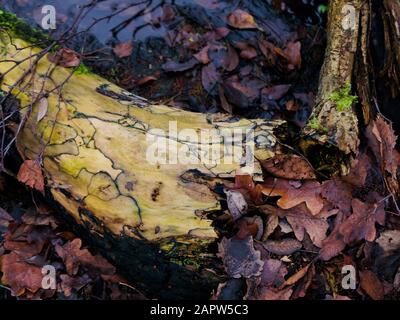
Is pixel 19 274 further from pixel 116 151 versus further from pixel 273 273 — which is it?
pixel 273 273

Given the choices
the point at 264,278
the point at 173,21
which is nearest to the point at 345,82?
the point at 264,278

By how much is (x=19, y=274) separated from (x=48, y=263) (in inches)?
7.2

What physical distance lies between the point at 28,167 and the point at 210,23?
2015mm

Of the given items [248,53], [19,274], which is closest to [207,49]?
[248,53]

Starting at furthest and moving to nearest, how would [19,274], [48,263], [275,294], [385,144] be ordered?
[48,263], [19,274], [385,144], [275,294]

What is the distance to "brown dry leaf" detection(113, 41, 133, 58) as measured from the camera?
354cm

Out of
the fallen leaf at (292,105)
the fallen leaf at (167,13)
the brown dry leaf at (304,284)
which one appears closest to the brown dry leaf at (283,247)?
the brown dry leaf at (304,284)

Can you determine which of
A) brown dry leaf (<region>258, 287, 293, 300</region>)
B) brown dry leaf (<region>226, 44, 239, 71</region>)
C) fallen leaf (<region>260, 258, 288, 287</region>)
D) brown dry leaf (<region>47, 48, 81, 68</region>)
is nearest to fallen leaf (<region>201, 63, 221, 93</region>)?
brown dry leaf (<region>226, 44, 239, 71</region>)

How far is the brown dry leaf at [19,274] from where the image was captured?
101 inches

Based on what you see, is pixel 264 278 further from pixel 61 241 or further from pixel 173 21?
pixel 173 21

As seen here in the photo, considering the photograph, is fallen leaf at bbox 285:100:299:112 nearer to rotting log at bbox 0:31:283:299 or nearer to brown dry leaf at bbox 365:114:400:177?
rotting log at bbox 0:31:283:299

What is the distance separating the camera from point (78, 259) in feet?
8.83

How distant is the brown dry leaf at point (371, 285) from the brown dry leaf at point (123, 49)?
8.05 ft
